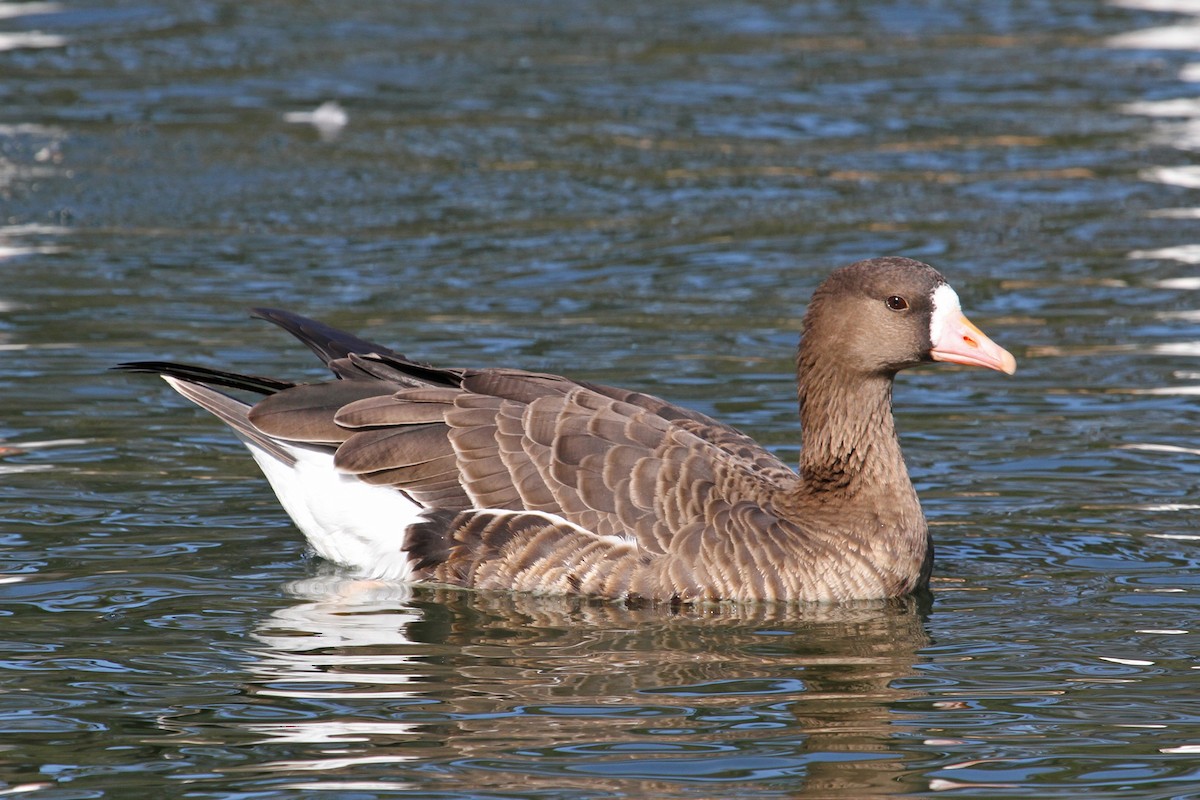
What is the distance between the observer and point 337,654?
750 cm

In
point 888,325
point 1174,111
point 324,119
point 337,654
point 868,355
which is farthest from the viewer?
point 1174,111

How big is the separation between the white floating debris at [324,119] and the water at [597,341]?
0.12 meters

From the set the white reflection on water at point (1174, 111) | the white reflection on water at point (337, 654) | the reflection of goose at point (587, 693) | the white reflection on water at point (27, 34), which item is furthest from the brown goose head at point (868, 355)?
the white reflection on water at point (27, 34)

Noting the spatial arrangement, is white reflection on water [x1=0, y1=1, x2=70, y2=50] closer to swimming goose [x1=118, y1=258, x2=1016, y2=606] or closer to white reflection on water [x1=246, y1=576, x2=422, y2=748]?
swimming goose [x1=118, y1=258, x2=1016, y2=606]

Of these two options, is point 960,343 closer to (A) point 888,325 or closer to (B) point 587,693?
(A) point 888,325

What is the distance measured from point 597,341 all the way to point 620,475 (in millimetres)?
3886

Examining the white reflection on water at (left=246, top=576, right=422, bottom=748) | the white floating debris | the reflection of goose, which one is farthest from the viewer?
the white floating debris

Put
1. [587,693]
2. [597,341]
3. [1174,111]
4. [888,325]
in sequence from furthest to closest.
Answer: [1174,111], [597,341], [888,325], [587,693]

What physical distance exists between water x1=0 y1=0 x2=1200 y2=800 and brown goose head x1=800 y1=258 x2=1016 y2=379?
105cm

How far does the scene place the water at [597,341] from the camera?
6.65 metres

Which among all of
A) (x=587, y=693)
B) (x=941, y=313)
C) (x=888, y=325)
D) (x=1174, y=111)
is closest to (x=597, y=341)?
(x=888, y=325)

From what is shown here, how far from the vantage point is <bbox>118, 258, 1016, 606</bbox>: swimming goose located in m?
8.23

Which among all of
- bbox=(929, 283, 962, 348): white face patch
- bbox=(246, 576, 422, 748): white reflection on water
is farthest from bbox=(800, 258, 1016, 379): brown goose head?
bbox=(246, 576, 422, 748): white reflection on water

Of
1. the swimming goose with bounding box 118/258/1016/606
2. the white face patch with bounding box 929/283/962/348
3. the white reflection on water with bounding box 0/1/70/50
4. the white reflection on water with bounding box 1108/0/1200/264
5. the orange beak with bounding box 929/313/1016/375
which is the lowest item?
the swimming goose with bounding box 118/258/1016/606
